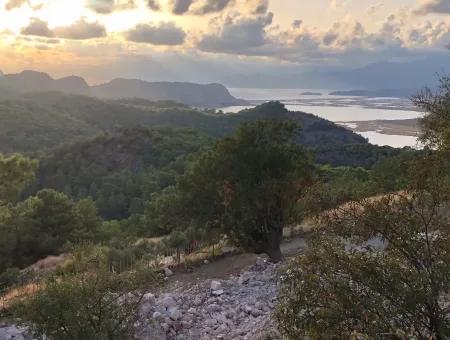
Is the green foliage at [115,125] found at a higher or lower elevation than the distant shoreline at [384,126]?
lower

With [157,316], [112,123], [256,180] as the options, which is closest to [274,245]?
[256,180]

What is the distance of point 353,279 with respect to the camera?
563 cm

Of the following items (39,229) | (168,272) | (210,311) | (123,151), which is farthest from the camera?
(123,151)

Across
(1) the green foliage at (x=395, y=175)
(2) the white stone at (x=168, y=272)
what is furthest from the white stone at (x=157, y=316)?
(1) the green foliage at (x=395, y=175)

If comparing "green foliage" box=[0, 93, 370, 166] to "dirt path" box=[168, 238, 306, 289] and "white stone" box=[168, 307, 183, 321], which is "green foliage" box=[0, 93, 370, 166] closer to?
"dirt path" box=[168, 238, 306, 289]

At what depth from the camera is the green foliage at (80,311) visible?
755 cm

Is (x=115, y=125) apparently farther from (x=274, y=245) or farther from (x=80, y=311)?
(x=80, y=311)

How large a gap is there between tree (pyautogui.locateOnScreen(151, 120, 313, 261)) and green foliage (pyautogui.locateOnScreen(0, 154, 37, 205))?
15.3m

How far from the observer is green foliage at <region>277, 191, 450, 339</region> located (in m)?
5.22

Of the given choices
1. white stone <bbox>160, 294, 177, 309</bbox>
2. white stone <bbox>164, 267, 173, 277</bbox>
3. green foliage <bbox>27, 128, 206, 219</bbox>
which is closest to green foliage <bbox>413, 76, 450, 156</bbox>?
white stone <bbox>160, 294, 177, 309</bbox>

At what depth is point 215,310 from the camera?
41.3ft

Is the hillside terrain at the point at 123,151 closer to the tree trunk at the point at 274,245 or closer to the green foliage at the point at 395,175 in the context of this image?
the tree trunk at the point at 274,245

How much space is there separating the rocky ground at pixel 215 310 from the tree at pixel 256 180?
7.47ft

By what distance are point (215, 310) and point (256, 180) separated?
17.1 feet
